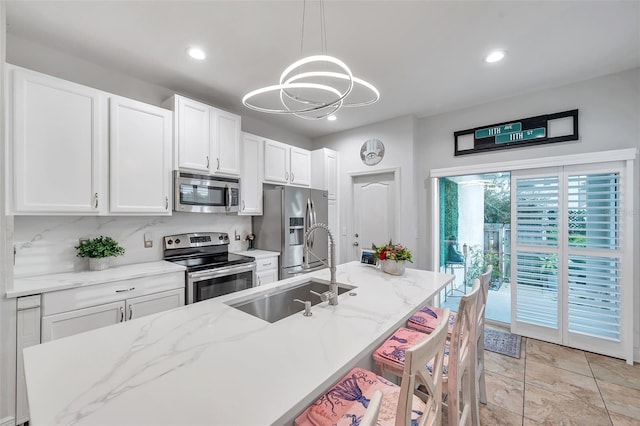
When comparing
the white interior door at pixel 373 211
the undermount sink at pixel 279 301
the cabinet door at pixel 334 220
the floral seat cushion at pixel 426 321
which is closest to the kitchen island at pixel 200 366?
the undermount sink at pixel 279 301

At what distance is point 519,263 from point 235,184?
3.51m

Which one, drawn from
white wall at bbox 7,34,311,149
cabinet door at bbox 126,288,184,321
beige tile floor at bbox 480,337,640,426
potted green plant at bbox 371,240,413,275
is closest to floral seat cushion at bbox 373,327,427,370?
potted green plant at bbox 371,240,413,275

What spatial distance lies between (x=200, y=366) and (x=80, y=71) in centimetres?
294

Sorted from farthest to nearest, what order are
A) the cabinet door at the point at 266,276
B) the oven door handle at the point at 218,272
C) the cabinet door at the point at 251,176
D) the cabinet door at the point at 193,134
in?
the cabinet door at the point at 251,176, the cabinet door at the point at 266,276, the cabinet door at the point at 193,134, the oven door handle at the point at 218,272

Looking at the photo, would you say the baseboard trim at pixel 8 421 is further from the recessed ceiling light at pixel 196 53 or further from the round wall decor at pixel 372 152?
the round wall decor at pixel 372 152

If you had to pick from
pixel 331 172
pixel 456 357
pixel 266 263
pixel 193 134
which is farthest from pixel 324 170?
pixel 456 357

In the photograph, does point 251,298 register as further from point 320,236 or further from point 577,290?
point 577,290

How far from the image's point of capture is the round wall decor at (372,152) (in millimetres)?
4117

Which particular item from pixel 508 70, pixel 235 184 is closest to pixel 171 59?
pixel 235 184

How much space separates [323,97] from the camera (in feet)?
10.5

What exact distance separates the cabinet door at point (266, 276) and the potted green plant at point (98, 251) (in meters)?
1.38

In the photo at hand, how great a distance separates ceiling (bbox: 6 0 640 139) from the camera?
186cm

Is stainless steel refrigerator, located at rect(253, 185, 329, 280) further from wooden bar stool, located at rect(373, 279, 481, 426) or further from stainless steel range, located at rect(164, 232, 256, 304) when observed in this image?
wooden bar stool, located at rect(373, 279, 481, 426)

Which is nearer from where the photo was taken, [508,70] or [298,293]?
[298,293]
